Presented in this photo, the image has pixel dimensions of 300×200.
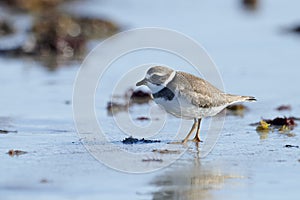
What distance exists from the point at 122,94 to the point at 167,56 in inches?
98.7

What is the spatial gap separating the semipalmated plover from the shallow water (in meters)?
0.32

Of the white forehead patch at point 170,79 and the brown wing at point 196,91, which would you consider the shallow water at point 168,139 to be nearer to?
the brown wing at point 196,91

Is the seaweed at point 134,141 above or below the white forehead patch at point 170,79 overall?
below

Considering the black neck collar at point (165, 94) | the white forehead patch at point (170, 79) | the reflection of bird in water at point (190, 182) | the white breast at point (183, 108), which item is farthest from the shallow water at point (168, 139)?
the white forehead patch at point (170, 79)

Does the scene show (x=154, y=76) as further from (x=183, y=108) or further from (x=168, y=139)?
(x=168, y=139)

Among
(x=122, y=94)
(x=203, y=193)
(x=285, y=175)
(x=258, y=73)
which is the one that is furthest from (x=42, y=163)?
(x=258, y=73)

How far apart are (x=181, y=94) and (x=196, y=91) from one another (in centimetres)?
19

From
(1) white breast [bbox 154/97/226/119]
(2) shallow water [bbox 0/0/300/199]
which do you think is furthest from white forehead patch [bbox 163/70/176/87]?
(2) shallow water [bbox 0/0/300/199]

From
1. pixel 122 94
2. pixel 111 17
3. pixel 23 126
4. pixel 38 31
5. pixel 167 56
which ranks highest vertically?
pixel 111 17

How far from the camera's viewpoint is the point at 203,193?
5027mm

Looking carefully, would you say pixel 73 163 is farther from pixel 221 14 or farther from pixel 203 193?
pixel 221 14

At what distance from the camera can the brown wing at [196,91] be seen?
6410 mm

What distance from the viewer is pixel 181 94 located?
6.38m

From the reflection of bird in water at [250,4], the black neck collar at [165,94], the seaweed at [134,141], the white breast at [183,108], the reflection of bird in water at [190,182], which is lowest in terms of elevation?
the reflection of bird in water at [190,182]
